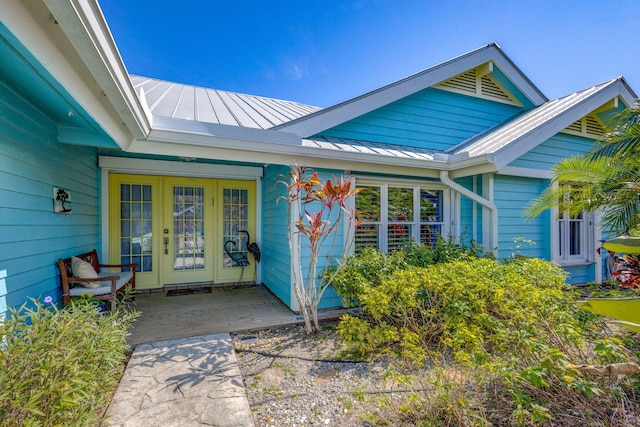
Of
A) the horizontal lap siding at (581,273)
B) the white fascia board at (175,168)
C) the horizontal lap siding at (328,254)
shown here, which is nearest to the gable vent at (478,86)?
the horizontal lap siding at (328,254)

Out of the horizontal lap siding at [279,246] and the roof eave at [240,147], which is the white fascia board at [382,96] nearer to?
the roof eave at [240,147]

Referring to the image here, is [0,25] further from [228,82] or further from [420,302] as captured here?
[228,82]

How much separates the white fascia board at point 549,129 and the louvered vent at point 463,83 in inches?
79.3

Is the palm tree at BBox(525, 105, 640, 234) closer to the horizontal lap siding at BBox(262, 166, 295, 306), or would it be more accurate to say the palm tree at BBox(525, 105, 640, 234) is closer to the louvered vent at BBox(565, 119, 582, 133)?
the louvered vent at BBox(565, 119, 582, 133)

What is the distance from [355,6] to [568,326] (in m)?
6.90

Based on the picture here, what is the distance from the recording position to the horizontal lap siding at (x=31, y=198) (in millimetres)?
2641

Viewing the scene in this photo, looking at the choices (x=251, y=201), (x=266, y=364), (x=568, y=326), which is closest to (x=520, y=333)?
(x=568, y=326)

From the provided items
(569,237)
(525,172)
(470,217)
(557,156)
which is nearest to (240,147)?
(470,217)

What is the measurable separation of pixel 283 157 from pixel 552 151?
5.95m

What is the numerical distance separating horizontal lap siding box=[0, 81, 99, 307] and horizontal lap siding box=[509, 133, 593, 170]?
24.8ft

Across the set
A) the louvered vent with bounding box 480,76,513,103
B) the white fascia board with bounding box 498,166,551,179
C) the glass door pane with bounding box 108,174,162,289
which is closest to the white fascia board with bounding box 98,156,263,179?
the glass door pane with bounding box 108,174,162,289

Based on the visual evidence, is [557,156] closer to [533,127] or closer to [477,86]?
[533,127]

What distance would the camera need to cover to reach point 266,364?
10.5ft

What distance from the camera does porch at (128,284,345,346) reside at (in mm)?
3957
